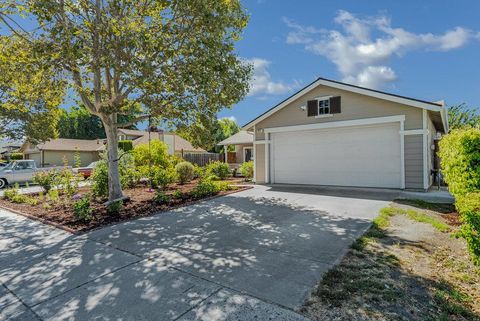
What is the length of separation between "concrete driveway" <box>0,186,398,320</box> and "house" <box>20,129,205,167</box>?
23518 mm

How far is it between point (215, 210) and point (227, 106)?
350cm

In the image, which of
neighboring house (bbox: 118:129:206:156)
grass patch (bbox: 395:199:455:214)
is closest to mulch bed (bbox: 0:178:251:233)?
grass patch (bbox: 395:199:455:214)

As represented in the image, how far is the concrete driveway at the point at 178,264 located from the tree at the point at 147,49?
11.8ft

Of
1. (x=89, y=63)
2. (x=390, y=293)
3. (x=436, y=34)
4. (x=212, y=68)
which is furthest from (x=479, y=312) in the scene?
(x=436, y=34)

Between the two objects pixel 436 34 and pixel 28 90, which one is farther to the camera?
pixel 436 34

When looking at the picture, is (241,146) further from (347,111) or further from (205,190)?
(205,190)

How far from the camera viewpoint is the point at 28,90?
8.60 metres

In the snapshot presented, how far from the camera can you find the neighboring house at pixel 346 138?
9859 mm

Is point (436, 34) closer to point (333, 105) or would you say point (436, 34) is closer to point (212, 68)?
point (333, 105)

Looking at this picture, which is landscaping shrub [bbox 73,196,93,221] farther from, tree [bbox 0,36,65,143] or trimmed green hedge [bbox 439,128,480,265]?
trimmed green hedge [bbox 439,128,480,265]

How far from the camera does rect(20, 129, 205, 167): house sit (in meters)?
30.6

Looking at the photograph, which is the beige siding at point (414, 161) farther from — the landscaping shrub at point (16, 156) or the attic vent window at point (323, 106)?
the landscaping shrub at point (16, 156)

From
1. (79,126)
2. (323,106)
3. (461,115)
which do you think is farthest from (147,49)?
(79,126)

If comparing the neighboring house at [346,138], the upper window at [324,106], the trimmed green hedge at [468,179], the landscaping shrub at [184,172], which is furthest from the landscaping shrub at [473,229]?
the landscaping shrub at [184,172]
